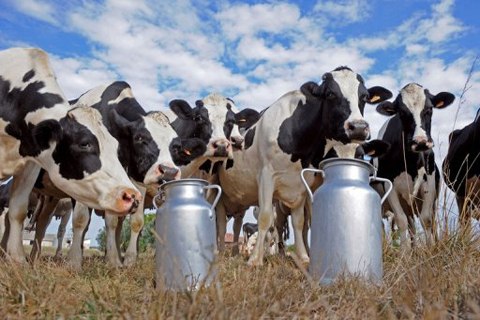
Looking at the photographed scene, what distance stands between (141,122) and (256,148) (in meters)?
1.67

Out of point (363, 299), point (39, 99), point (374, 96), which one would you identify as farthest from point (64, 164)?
point (374, 96)

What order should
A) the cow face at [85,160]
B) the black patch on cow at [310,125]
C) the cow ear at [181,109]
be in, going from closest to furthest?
the cow face at [85,160] < the black patch on cow at [310,125] < the cow ear at [181,109]

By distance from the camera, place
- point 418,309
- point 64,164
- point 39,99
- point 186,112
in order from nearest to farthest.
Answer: point 418,309, point 64,164, point 39,99, point 186,112

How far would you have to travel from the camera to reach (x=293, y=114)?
7246 millimetres

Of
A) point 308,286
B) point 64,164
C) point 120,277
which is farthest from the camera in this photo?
point 64,164

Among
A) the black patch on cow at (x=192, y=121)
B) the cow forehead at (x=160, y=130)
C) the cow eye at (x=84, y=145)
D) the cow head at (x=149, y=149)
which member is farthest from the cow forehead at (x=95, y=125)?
the black patch on cow at (x=192, y=121)

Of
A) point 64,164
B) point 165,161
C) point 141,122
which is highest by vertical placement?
point 141,122

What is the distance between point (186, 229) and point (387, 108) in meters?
5.59

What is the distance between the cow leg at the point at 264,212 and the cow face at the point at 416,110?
6.58 ft

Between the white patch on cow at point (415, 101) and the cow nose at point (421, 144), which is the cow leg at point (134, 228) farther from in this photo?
the white patch on cow at point (415, 101)

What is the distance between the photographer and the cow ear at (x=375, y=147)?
25.0ft

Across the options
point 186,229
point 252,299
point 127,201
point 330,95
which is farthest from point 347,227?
point 330,95

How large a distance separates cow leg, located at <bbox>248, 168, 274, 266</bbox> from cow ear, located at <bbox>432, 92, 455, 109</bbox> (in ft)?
9.97

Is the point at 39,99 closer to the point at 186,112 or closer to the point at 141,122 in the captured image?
the point at 141,122
